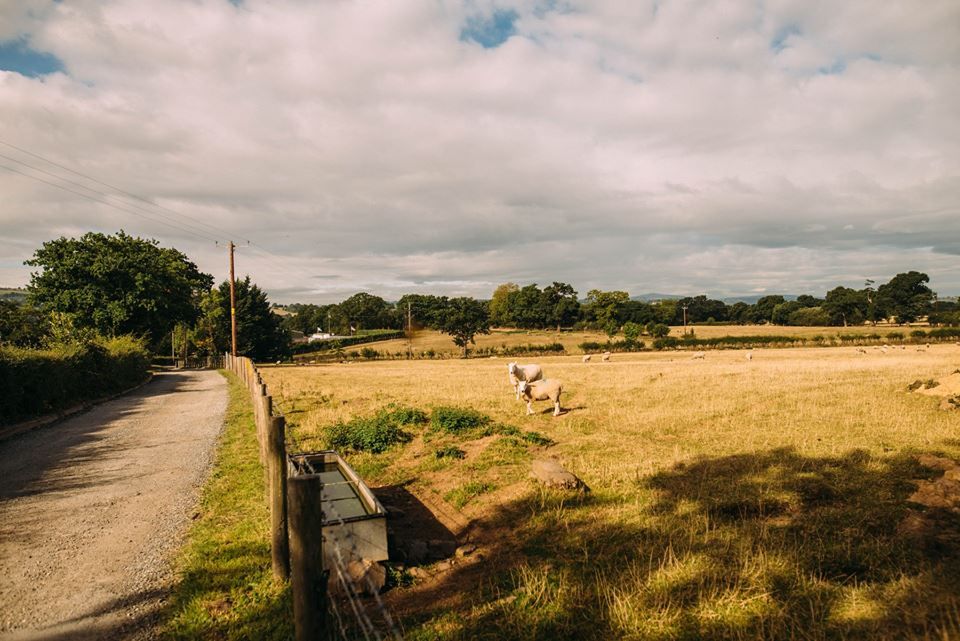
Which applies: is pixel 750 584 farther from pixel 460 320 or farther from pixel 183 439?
pixel 460 320

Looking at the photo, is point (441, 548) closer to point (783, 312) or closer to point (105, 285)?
point (105, 285)

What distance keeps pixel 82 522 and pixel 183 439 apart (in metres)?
6.54

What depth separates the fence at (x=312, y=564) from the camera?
411 centimetres

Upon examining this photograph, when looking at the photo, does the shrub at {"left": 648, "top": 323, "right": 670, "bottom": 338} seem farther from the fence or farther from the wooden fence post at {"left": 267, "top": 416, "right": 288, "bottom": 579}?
the wooden fence post at {"left": 267, "top": 416, "right": 288, "bottom": 579}

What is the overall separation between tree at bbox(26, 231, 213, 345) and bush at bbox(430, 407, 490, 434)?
41.6 m

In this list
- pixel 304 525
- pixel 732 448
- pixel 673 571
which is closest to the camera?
pixel 304 525

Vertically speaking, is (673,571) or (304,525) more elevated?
(304,525)

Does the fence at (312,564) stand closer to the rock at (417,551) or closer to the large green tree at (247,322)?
the rock at (417,551)

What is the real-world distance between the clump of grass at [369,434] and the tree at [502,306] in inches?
4941

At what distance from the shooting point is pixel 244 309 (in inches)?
2933

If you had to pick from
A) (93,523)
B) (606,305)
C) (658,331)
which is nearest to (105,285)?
(93,523)

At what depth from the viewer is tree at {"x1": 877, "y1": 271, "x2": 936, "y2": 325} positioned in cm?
10856

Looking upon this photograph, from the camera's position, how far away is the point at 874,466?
9906 mm

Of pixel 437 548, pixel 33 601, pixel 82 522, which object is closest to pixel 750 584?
pixel 437 548
